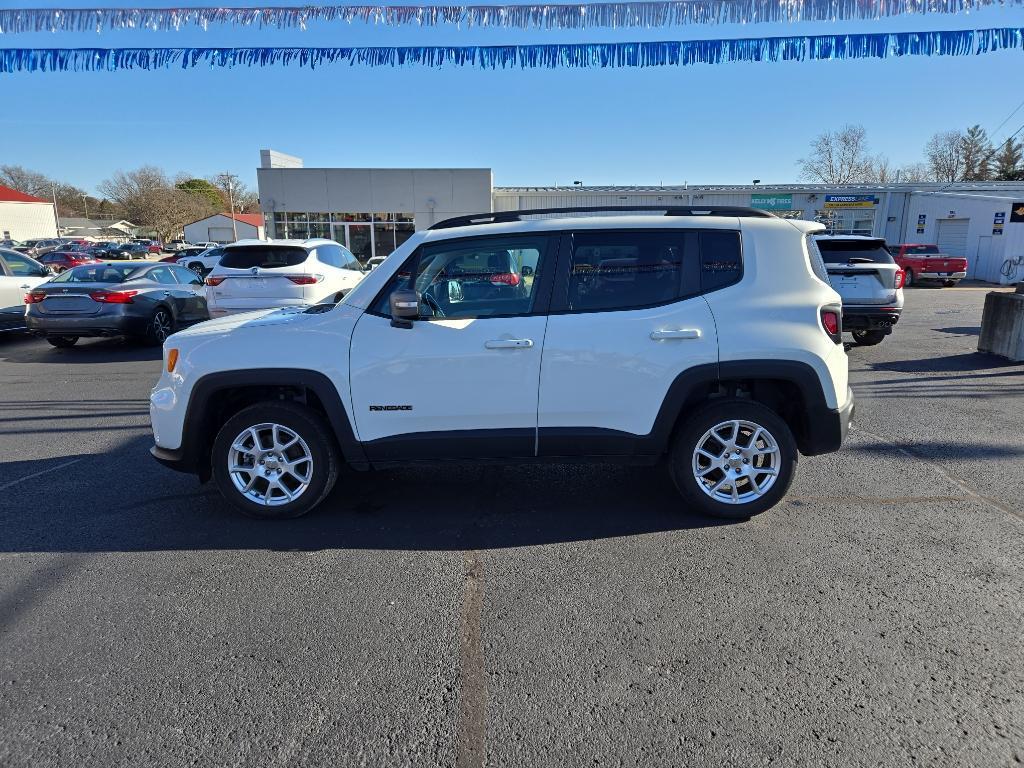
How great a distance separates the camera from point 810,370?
3977 mm

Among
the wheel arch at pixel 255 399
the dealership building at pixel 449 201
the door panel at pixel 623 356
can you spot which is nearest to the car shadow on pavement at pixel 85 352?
the wheel arch at pixel 255 399

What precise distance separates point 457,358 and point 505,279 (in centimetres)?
62

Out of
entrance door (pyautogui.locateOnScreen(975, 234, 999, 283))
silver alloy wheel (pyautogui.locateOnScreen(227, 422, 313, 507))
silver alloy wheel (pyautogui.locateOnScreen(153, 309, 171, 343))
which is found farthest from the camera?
entrance door (pyautogui.locateOnScreen(975, 234, 999, 283))

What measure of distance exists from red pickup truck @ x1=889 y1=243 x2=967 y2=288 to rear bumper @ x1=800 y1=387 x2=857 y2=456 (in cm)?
2522

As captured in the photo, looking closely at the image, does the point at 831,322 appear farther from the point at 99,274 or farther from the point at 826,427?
the point at 99,274

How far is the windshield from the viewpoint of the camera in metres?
11.0

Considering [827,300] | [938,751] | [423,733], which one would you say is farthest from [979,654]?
[423,733]

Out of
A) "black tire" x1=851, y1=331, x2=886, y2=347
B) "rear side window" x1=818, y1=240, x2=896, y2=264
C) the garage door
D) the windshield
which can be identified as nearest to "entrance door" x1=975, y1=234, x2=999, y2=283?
the garage door

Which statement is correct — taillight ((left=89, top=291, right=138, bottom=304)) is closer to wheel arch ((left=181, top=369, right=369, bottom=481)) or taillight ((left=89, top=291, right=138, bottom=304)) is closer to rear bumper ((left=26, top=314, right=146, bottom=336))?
rear bumper ((left=26, top=314, right=146, bottom=336))

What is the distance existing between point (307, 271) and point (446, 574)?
7.18m

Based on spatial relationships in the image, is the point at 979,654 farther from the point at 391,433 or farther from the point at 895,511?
the point at 391,433

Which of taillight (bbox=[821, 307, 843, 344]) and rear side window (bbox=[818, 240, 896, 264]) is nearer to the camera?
taillight (bbox=[821, 307, 843, 344])

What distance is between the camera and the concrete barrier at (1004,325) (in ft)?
30.5

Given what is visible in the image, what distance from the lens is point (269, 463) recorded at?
4.19m
